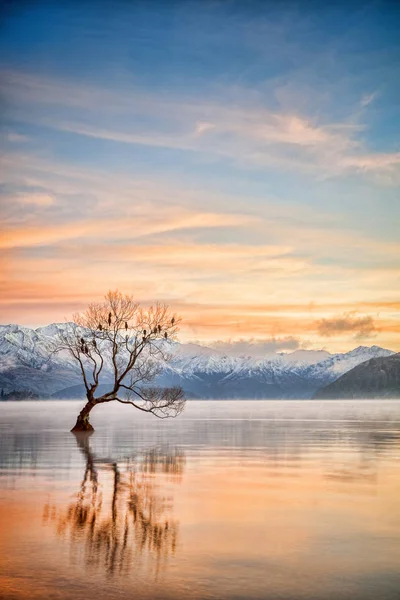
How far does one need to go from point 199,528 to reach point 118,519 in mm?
Result: 1642

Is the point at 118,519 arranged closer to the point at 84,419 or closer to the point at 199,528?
the point at 199,528

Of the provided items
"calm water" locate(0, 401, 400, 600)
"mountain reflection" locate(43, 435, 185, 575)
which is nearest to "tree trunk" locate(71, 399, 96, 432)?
"calm water" locate(0, 401, 400, 600)

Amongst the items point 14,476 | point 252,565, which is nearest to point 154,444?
point 14,476

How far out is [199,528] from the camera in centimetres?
1516

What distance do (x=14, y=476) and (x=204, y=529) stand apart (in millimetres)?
10379

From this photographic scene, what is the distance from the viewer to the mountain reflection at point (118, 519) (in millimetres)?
12461

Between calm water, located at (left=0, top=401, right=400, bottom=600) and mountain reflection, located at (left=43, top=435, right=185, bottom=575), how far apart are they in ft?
0.10

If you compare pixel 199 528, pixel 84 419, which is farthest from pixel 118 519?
pixel 84 419

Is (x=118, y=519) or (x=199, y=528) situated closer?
(x=199, y=528)

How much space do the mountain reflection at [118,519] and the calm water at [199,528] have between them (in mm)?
29

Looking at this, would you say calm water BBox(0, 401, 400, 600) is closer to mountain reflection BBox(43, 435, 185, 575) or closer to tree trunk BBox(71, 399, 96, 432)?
A: mountain reflection BBox(43, 435, 185, 575)

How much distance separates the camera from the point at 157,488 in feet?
68.2

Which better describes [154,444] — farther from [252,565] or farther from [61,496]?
[252,565]

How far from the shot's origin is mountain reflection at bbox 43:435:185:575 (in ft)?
40.9
